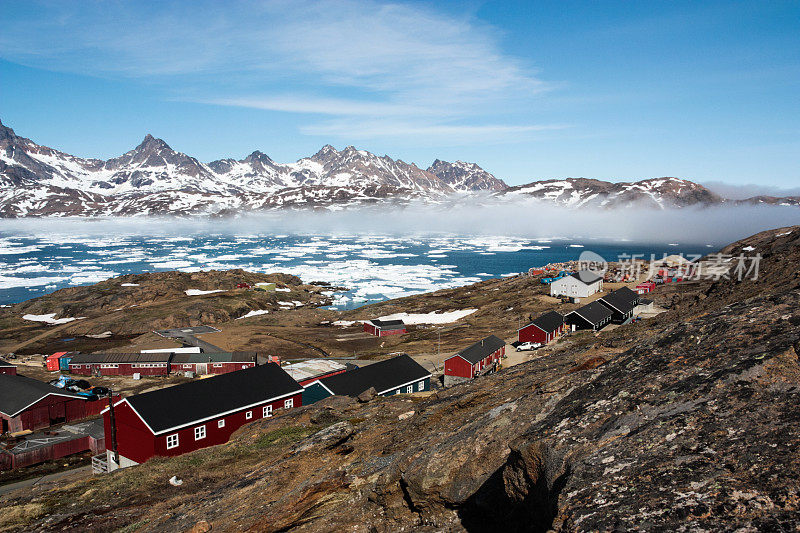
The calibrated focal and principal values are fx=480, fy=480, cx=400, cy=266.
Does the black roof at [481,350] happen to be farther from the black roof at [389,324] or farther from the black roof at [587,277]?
the black roof at [587,277]

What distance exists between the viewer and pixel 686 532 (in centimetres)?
409

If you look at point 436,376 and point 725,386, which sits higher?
point 725,386

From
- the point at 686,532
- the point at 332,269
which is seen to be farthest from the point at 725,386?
the point at 332,269

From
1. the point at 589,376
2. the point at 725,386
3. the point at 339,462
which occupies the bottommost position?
the point at 339,462

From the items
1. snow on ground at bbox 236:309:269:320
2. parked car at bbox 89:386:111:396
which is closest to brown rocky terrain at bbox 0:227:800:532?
parked car at bbox 89:386:111:396

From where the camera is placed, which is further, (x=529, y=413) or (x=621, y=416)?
(x=529, y=413)

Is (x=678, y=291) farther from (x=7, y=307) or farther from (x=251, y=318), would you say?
(x=7, y=307)

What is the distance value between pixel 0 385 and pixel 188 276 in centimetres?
10870

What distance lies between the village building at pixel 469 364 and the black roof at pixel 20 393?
119 feet

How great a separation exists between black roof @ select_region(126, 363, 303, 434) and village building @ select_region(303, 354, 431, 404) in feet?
5.29

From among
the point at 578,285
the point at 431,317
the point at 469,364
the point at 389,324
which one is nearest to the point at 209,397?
the point at 469,364

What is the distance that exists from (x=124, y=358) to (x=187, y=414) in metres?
38.4

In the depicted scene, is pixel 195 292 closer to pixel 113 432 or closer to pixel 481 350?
pixel 481 350

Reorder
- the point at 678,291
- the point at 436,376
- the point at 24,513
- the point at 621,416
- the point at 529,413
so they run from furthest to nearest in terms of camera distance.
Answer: the point at 678,291
the point at 436,376
the point at 24,513
the point at 529,413
the point at 621,416
